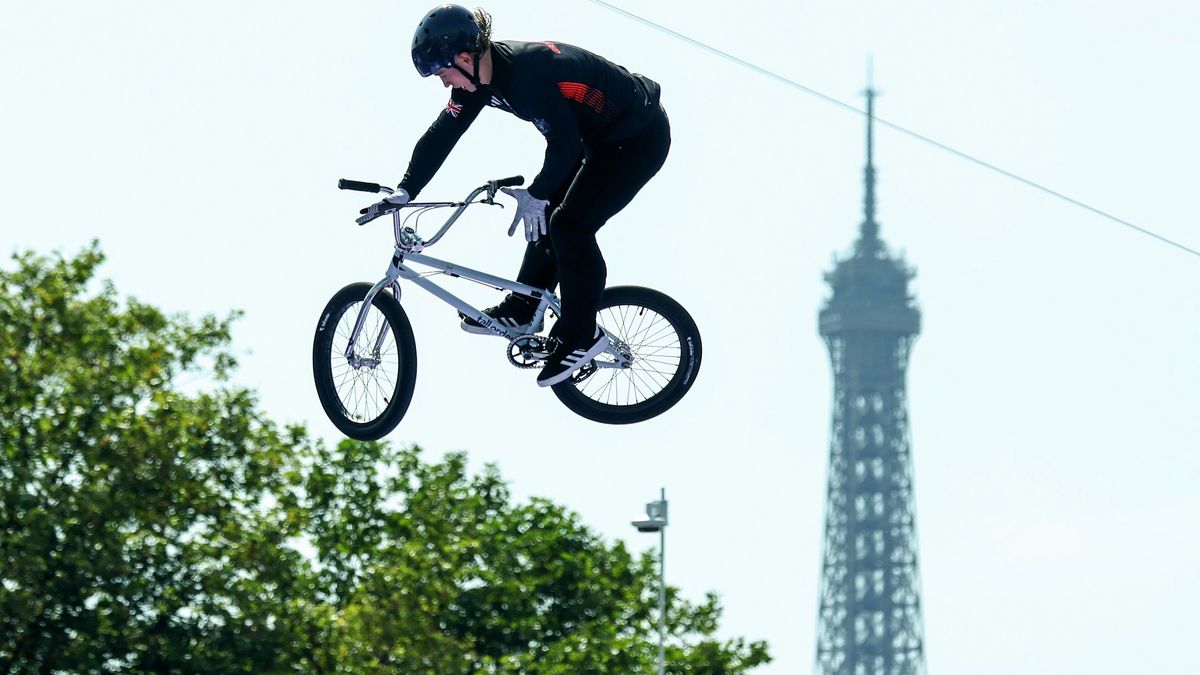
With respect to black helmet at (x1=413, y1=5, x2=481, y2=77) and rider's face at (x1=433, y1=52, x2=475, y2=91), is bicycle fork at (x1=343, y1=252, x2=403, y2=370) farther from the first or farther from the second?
black helmet at (x1=413, y1=5, x2=481, y2=77)

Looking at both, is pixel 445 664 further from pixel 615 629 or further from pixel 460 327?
pixel 460 327

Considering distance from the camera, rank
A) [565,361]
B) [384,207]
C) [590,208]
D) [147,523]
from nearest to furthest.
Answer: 1. [384,207]
2. [590,208]
3. [565,361]
4. [147,523]

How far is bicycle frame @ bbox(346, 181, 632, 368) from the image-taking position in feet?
44.0

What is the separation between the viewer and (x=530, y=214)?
12734 millimetres

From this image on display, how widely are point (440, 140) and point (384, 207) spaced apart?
0.71m

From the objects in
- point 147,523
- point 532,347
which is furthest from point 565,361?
point 147,523

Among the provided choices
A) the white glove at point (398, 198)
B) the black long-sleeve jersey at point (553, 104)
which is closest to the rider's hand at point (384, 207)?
the white glove at point (398, 198)

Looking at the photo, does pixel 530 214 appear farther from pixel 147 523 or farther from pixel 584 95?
pixel 147 523

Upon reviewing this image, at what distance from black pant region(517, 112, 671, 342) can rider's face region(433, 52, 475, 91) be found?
1.17 metres

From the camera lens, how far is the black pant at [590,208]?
13.7 m

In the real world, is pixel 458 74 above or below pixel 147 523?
below

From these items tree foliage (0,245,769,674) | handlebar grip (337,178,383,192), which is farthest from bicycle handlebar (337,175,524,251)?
tree foliage (0,245,769,674)

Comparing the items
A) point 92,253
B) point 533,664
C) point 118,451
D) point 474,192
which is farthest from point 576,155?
point 533,664

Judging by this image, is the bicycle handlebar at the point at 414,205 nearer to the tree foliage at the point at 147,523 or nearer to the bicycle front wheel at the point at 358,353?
the bicycle front wheel at the point at 358,353
